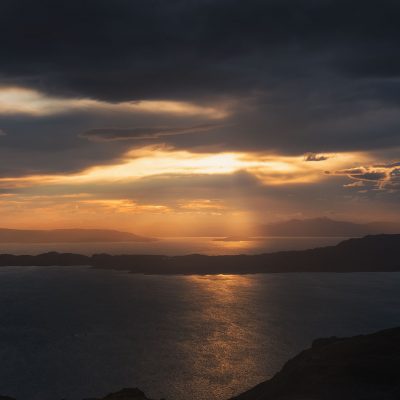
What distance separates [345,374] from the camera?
34438 millimetres

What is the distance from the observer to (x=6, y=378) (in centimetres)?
6181

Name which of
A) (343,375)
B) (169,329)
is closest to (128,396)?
(343,375)

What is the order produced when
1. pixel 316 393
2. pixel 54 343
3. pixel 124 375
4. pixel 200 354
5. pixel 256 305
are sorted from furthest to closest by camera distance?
pixel 256 305 < pixel 54 343 < pixel 200 354 < pixel 124 375 < pixel 316 393

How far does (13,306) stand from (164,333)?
58.5 meters

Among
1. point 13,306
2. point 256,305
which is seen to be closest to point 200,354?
point 256,305

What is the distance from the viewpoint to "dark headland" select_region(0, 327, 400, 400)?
31562 millimetres

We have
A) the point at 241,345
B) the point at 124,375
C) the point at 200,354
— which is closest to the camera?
the point at 124,375

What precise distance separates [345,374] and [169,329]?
197ft

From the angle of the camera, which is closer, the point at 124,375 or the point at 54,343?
the point at 124,375

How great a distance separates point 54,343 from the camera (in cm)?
8181

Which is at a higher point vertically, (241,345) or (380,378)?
(380,378)

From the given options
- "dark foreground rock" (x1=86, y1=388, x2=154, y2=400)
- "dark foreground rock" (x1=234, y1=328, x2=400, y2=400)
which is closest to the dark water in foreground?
"dark foreground rock" (x1=86, y1=388, x2=154, y2=400)

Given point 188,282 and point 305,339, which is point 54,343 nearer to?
point 305,339

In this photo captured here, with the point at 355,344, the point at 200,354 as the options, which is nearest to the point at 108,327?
the point at 200,354
